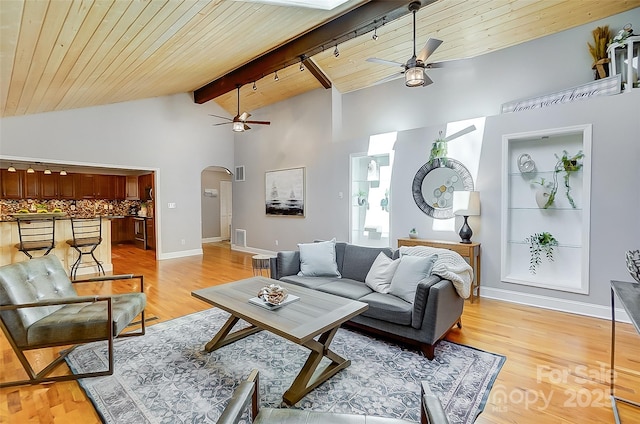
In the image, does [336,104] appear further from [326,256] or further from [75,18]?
[75,18]

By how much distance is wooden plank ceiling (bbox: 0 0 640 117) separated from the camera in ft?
8.20

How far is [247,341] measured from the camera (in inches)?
112

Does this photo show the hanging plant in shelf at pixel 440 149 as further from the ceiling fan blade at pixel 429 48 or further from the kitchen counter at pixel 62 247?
the kitchen counter at pixel 62 247

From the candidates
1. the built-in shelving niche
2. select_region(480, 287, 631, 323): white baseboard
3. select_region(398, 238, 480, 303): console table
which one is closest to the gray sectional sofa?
select_region(398, 238, 480, 303): console table

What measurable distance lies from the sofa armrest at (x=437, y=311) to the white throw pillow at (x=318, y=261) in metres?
1.39

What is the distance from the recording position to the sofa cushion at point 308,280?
132 inches

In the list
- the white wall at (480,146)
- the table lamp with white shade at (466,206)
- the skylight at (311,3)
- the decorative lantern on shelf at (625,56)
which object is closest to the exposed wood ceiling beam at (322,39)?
the skylight at (311,3)

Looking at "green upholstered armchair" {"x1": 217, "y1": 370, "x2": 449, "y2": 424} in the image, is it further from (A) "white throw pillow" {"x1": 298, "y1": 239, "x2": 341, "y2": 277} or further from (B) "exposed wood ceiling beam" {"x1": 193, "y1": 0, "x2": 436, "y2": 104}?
(B) "exposed wood ceiling beam" {"x1": 193, "y1": 0, "x2": 436, "y2": 104}

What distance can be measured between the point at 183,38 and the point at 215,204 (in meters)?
7.06

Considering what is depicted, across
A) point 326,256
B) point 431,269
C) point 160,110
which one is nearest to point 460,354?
point 431,269

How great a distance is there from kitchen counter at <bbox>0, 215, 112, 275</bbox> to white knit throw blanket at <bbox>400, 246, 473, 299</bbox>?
5639mm

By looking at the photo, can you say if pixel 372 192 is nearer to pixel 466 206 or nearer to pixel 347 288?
pixel 466 206

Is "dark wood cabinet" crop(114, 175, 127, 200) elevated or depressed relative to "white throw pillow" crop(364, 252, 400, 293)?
elevated

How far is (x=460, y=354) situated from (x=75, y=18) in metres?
4.25
